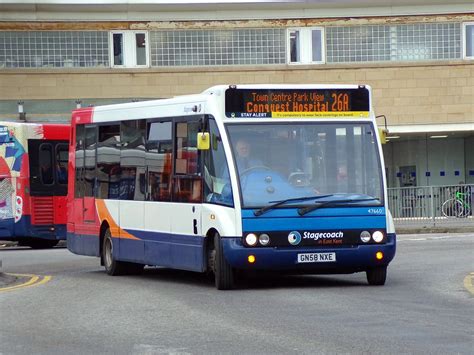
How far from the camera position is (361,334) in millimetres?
11023

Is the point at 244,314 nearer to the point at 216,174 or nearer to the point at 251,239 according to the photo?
the point at 251,239

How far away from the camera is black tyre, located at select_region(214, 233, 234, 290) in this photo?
620 inches

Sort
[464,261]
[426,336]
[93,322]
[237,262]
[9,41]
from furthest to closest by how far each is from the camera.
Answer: [9,41]
[464,261]
[237,262]
[93,322]
[426,336]

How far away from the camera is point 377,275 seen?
16406 millimetres

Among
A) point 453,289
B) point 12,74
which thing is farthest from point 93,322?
point 12,74

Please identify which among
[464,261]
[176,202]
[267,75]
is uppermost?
[267,75]

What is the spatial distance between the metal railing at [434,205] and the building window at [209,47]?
873 centimetres

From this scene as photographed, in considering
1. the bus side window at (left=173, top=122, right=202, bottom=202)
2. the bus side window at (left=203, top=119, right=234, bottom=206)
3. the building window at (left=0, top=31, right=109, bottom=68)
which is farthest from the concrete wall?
the bus side window at (left=203, top=119, right=234, bottom=206)

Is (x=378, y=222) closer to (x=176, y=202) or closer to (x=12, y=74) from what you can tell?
(x=176, y=202)

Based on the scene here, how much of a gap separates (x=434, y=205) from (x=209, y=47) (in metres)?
10.6

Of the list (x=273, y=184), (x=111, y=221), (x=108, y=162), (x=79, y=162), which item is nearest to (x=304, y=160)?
(x=273, y=184)

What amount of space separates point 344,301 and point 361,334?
3.15 metres

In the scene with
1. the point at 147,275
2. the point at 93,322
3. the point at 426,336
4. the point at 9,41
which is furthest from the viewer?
the point at 9,41

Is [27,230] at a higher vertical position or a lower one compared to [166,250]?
lower
